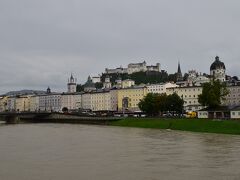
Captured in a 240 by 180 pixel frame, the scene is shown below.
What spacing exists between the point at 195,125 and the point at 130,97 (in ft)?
274

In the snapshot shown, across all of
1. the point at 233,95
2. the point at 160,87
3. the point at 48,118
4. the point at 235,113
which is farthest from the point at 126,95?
the point at 235,113

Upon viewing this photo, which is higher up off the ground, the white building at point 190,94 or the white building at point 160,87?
the white building at point 160,87

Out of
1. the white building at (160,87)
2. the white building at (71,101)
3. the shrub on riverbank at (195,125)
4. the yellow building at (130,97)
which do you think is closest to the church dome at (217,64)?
the white building at (160,87)

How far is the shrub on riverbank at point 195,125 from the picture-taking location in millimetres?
55000

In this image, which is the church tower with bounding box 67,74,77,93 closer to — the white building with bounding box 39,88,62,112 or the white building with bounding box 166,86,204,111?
the white building with bounding box 39,88,62,112

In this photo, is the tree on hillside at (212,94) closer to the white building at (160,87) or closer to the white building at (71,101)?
the white building at (160,87)

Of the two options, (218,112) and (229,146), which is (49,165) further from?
(218,112)

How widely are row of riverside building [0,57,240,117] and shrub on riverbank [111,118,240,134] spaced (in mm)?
28164

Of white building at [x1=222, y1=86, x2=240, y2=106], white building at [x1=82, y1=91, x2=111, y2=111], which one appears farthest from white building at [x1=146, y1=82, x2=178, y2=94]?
white building at [x1=222, y1=86, x2=240, y2=106]

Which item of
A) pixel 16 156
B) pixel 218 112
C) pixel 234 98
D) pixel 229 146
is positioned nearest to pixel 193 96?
pixel 234 98

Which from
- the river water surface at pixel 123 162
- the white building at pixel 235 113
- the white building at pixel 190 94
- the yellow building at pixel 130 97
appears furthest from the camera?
the yellow building at pixel 130 97

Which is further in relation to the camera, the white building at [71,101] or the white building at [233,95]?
the white building at [71,101]

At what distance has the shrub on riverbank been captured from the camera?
55.0 m

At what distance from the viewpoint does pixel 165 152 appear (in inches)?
1297
